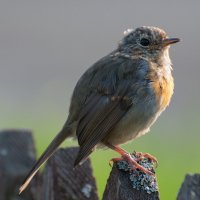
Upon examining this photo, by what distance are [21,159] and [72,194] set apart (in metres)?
0.57

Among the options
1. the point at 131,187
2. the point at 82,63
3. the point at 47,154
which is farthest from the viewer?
the point at 82,63

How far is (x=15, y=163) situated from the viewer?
6281 millimetres

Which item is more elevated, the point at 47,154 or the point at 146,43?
the point at 146,43

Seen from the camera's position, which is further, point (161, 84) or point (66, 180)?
point (161, 84)

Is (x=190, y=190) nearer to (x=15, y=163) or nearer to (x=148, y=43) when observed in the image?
(x=15, y=163)

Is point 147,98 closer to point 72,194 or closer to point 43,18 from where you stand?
point 72,194

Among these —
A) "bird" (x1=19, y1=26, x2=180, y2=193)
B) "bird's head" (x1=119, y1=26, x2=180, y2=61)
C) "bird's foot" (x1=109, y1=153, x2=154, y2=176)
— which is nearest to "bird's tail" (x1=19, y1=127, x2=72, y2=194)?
"bird" (x1=19, y1=26, x2=180, y2=193)

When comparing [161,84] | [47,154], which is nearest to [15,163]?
[47,154]

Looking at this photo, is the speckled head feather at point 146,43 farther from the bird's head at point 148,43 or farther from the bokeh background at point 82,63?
the bokeh background at point 82,63

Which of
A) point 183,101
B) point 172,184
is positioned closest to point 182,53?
point 183,101

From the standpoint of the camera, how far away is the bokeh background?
36.8 ft

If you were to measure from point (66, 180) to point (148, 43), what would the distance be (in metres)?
2.44

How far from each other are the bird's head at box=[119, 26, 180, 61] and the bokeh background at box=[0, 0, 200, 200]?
1705mm

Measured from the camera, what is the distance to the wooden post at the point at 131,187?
5.39 metres
